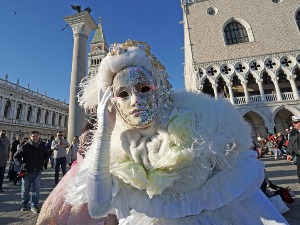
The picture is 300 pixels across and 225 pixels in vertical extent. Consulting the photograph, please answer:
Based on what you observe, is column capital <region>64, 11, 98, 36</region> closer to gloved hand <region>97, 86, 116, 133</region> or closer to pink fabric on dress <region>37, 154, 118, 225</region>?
pink fabric on dress <region>37, 154, 118, 225</region>

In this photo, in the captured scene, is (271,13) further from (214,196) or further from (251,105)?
(214,196)

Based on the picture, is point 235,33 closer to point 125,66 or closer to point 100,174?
point 125,66

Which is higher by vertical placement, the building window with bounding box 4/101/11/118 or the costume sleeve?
the building window with bounding box 4/101/11/118

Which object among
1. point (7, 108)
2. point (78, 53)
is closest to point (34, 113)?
point (7, 108)

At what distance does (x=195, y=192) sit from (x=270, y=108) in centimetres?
1457

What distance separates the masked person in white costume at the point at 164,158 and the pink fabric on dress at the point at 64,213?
62 cm

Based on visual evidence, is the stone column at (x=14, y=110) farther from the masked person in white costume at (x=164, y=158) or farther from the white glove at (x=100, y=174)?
the white glove at (x=100, y=174)

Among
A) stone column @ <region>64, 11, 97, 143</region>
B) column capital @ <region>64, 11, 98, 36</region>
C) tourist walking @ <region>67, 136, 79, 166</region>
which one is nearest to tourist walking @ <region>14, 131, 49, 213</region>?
tourist walking @ <region>67, 136, 79, 166</region>

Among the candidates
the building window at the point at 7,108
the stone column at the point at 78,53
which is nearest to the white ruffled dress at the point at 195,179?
the stone column at the point at 78,53

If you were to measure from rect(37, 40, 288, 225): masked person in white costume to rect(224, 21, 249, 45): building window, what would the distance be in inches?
648

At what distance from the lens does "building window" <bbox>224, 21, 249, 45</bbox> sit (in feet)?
50.1

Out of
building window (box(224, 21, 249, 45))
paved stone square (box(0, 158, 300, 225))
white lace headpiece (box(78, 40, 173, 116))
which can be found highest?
building window (box(224, 21, 249, 45))

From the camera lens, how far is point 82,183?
0.95 meters

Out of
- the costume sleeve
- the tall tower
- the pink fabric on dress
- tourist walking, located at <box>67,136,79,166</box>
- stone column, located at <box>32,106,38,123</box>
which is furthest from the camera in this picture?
the tall tower
